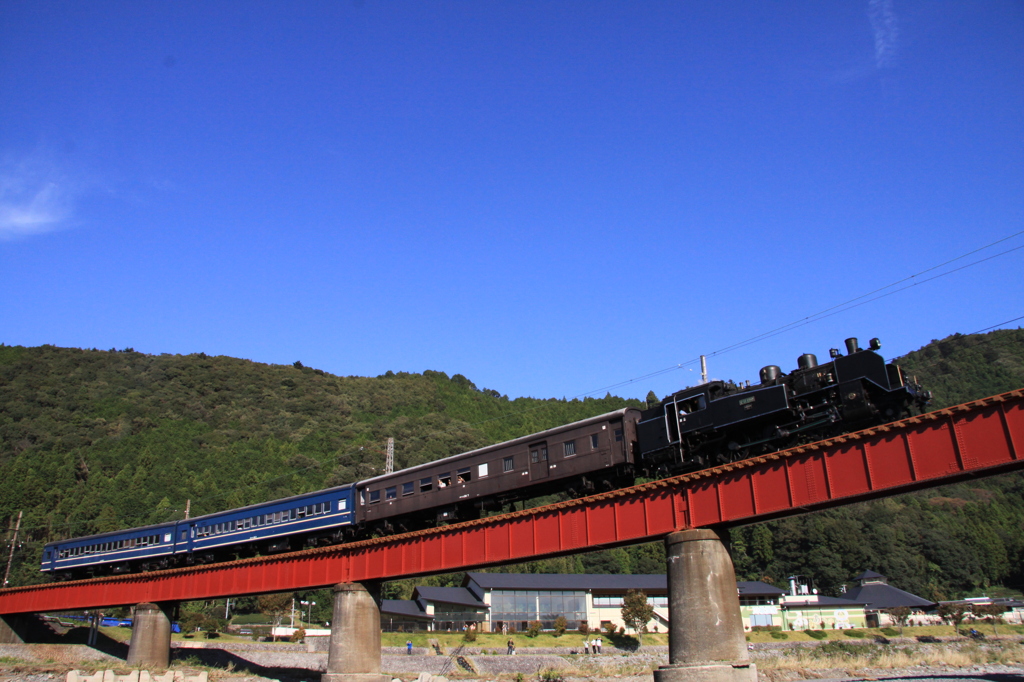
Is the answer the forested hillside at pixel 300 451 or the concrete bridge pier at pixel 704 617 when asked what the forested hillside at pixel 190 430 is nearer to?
the forested hillside at pixel 300 451

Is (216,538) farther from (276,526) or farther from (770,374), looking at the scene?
(770,374)

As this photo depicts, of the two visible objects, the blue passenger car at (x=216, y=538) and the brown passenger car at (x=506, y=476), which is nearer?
the brown passenger car at (x=506, y=476)

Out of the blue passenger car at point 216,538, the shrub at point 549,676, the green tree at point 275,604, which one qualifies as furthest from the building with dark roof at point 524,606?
the blue passenger car at point 216,538

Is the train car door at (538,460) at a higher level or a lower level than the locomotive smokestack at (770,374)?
lower

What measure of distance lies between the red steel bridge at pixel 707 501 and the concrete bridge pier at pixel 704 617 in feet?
3.11

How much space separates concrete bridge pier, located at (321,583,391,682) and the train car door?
11046 millimetres

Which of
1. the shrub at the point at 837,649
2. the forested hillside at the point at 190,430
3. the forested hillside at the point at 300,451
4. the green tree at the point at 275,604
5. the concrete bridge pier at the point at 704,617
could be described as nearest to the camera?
the concrete bridge pier at the point at 704,617

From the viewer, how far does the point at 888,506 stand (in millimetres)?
139000

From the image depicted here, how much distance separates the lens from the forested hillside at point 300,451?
10356 cm

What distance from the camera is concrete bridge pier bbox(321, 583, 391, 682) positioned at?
32.6 metres

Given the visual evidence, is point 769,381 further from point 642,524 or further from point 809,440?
point 642,524

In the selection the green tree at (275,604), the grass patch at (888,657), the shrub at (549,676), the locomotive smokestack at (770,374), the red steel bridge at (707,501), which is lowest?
the grass patch at (888,657)

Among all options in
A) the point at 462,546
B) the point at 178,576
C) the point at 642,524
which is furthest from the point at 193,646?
the point at 642,524

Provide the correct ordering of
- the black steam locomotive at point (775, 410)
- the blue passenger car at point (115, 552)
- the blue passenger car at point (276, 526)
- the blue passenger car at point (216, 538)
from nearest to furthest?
the black steam locomotive at point (775, 410) → the blue passenger car at point (276, 526) → the blue passenger car at point (216, 538) → the blue passenger car at point (115, 552)
